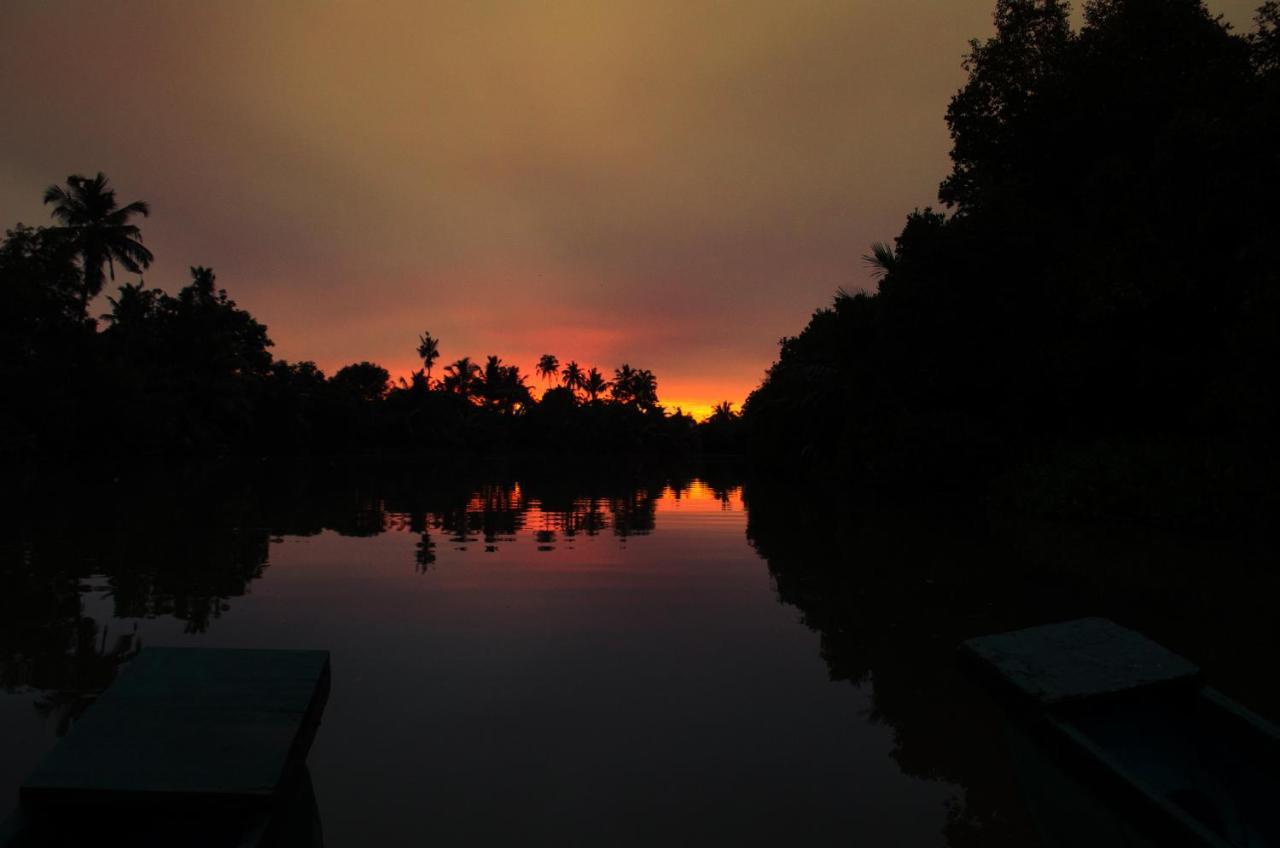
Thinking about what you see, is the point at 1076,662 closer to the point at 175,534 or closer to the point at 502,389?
the point at 175,534

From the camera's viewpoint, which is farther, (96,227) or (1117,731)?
(96,227)

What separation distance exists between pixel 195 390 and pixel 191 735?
184 ft

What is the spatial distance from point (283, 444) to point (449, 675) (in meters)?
62.1

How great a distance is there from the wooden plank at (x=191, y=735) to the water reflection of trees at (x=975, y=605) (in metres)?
3.24

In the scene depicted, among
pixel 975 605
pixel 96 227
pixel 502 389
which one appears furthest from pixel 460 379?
pixel 975 605

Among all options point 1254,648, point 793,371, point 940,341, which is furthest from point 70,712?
point 793,371

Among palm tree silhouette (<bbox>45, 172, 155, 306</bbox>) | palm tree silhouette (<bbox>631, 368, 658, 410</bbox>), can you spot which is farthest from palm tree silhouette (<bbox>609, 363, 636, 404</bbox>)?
palm tree silhouette (<bbox>45, 172, 155, 306</bbox>)

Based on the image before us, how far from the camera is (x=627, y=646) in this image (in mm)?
7352

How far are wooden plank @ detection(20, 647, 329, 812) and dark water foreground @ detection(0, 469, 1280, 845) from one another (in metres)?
0.72

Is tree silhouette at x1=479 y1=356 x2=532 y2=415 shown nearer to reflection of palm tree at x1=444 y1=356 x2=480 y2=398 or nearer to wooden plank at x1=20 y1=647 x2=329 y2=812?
reflection of palm tree at x1=444 y1=356 x2=480 y2=398

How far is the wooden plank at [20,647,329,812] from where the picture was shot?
2.98 meters

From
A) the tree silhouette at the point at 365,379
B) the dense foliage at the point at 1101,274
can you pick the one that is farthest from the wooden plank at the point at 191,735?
the tree silhouette at the point at 365,379

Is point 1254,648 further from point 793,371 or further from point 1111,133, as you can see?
point 793,371

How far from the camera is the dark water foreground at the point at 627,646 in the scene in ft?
13.9
